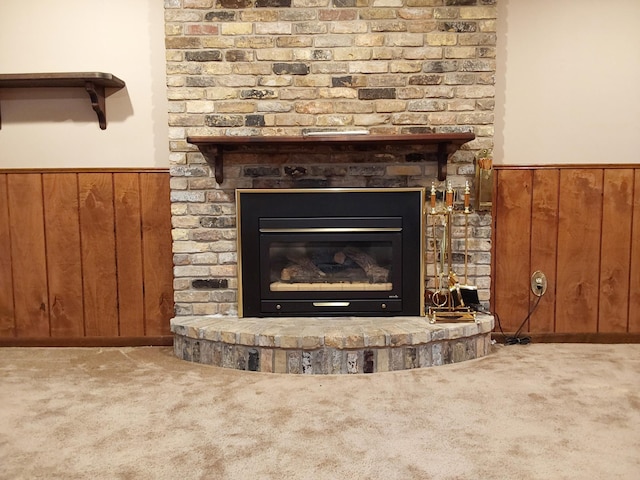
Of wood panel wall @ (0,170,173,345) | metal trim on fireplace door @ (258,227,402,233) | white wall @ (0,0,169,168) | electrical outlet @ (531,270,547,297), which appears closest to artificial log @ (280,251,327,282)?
metal trim on fireplace door @ (258,227,402,233)

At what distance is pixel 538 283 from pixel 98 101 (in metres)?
2.68

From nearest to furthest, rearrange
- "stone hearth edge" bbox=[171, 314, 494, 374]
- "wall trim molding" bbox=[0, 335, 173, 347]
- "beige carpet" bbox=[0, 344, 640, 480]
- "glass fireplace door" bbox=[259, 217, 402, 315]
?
1. "beige carpet" bbox=[0, 344, 640, 480]
2. "stone hearth edge" bbox=[171, 314, 494, 374]
3. "glass fireplace door" bbox=[259, 217, 402, 315]
4. "wall trim molding" bbox=[0, 335, 173, 347]

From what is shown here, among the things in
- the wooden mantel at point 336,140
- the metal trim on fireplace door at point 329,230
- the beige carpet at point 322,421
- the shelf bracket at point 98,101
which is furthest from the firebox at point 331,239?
the shelf bracket at point 98,101

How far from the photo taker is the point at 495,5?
8.52 ft

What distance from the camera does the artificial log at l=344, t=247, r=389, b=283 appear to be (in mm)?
2744

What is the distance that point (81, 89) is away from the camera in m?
2.82

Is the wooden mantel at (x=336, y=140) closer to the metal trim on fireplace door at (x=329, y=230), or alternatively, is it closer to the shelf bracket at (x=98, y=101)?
the metal trim on fireplace door at (x=329, y=230)

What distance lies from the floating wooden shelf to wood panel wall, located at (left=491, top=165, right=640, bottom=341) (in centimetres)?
221

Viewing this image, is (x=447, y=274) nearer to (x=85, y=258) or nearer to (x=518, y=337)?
(x=518, y=337)

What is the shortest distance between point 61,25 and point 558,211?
300 cm

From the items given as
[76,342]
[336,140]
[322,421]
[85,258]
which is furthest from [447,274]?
[76,342]

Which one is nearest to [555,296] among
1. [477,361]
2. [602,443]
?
[477,361]

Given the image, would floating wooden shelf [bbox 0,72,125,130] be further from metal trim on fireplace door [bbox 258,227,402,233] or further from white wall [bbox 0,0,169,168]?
metal trim on fireplace door [bbox 258,227,402,233]

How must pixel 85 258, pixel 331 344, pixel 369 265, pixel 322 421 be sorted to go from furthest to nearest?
pixel 85 258, pixel 369 265, pixel 331 344, pixel 322 421
